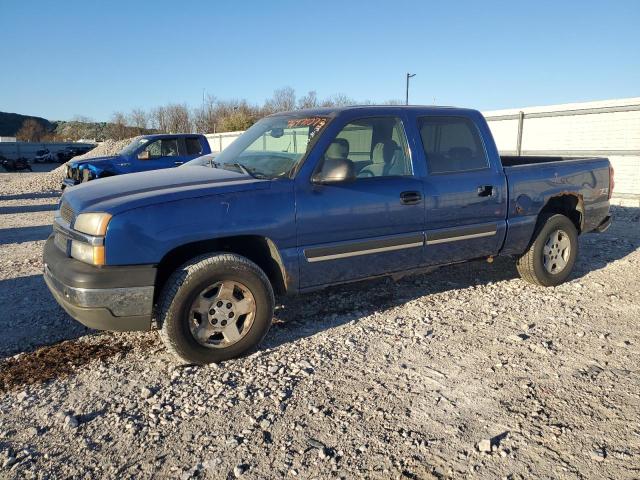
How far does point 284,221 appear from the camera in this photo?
3.78m

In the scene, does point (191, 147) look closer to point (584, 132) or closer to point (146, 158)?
point (146, 158)

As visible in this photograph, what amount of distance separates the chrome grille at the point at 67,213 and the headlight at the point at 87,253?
0.21 metres

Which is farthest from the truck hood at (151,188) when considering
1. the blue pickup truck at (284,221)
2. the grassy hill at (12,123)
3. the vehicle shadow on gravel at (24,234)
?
the grassy hill at (12,123)

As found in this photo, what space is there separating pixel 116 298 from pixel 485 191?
339cm

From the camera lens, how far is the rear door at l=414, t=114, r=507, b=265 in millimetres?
4547

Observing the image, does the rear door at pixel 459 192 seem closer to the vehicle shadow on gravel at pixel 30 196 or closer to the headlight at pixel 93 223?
the headlight at pixel 93 223

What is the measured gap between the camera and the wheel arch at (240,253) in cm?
368

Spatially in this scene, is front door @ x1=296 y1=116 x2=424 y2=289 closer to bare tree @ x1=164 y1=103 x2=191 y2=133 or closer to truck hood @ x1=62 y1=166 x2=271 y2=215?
truck hood @ x1=62 y1=166 x2=271 y2=215

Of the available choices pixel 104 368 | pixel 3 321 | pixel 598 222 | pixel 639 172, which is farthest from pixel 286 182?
pixel 639 172

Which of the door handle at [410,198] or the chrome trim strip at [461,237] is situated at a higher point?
the door handle at [410,198]

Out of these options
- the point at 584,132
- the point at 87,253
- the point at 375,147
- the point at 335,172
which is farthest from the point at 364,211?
the point at 584,132

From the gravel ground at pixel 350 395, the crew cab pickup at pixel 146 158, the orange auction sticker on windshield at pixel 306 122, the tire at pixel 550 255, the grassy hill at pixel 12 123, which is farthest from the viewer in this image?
the grassy hill at pixel 12 123

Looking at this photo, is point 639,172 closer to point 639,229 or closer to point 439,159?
point 639,229

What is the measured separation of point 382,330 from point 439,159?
1666 millimetres
